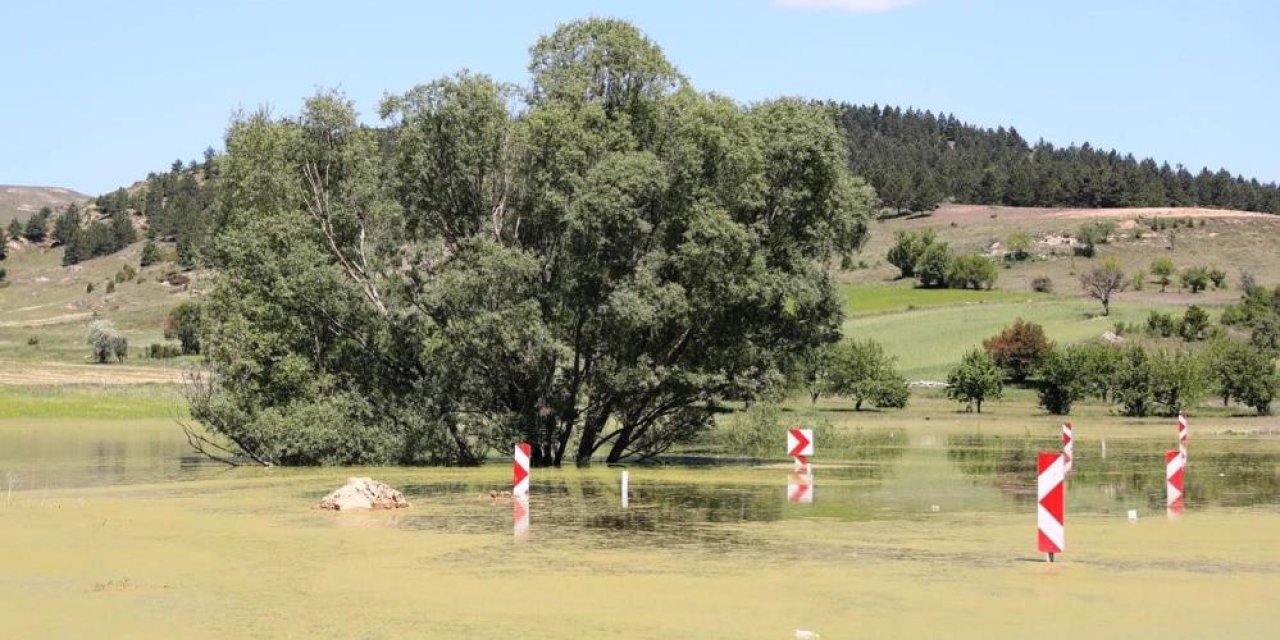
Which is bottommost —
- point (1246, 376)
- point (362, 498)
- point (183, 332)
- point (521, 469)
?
point (362, 498)

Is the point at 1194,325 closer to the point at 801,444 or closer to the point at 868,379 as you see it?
the point at 868,379

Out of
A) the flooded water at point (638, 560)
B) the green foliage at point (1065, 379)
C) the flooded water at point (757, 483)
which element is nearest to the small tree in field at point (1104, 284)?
the green foliage at point (1065, 379)

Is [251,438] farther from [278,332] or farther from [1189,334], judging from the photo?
[1189,334]

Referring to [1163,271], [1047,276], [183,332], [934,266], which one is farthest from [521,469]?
[1047,276]

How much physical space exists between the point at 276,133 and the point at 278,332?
18.1 ft

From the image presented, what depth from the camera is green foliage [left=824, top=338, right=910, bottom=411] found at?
82875mm

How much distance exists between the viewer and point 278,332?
129 ft

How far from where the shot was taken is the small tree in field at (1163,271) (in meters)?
139

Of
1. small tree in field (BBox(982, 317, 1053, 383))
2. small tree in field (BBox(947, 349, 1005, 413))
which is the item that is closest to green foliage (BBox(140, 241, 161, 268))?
small tree in field (BBox(982, 317, 1053, 383))

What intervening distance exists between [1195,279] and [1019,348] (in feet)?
163

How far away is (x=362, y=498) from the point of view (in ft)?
77.5

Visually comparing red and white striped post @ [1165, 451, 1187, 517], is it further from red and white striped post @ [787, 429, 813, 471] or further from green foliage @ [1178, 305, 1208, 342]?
green foliage @ [1178, 305, 1208, 342]

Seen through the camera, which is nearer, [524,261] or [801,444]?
[801,444]

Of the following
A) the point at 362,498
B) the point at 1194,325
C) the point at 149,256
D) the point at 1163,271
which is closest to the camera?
the point at 362,498
